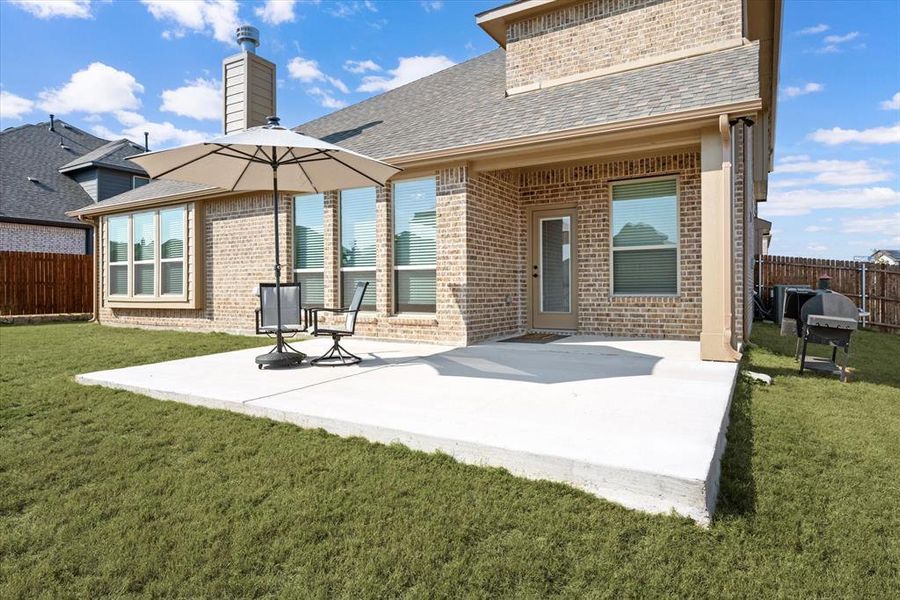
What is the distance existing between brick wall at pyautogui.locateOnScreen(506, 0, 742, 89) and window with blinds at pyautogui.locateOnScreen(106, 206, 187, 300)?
7684 millimetres

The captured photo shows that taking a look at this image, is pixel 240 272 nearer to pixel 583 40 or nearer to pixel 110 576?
pixel 583 40

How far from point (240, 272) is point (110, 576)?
8619 millimetres

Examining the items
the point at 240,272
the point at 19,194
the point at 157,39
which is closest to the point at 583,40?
the point at 240,272

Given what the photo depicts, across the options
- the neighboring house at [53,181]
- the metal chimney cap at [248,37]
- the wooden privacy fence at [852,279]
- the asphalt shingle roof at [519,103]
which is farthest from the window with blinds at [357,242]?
the neighboring house at [53,181]

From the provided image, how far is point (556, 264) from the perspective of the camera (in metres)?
8.64

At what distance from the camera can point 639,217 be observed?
7895 millimetres

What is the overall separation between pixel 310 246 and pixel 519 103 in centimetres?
439

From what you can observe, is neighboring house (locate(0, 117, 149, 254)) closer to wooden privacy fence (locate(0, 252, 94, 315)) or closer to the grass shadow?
wooden privacy fence (locate(0, 252, 94, 315))

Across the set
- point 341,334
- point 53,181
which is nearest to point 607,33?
point 341,334

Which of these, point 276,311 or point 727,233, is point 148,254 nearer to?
point 276,311

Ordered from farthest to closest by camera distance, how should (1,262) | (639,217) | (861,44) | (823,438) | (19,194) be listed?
(861,44)
(19,194)
(1,262)
(639,217)
(823,438)

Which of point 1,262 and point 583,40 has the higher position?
point 583,40

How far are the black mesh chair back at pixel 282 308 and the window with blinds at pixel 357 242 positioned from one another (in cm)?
225

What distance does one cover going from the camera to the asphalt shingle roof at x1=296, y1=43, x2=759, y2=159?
6.23 meters
